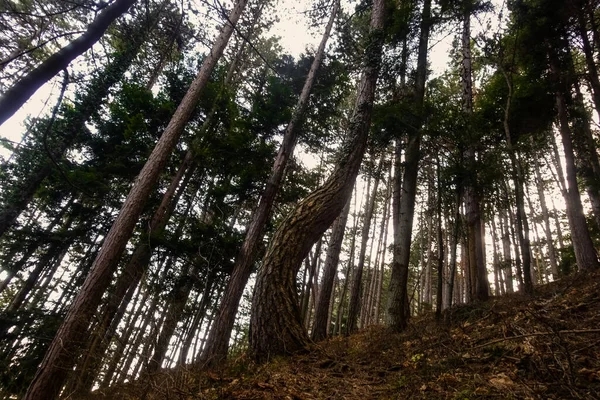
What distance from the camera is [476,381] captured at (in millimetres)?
2486

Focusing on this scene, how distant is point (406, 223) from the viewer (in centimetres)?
734

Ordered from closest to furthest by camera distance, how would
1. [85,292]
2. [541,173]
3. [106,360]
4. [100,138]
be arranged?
1. [106,360]
2. [85,292]
3. [100,138]
4. [541,173]

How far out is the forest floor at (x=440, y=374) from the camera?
7.51 feet

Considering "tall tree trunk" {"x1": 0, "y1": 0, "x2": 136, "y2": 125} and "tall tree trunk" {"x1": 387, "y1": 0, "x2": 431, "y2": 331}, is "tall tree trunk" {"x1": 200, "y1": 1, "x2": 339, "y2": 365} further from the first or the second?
"tall tree trunk" {"x1": 0, "y1": 0, "x2": 136, "y2": 125}

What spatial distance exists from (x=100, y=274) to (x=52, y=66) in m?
4.82

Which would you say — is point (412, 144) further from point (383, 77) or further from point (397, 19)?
point (397, 19)

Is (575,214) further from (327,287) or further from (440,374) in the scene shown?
(440,374)

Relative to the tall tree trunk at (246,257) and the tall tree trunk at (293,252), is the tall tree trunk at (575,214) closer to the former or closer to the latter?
the tall tree trunk at (293,252)

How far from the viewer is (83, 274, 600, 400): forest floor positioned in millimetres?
2289

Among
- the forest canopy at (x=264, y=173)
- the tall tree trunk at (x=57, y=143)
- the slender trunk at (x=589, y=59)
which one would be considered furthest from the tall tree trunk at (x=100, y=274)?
the slender trunk at (x=589, y=59)

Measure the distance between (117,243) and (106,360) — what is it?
3257 millimetres

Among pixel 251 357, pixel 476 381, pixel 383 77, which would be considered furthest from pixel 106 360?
pixel 383 77

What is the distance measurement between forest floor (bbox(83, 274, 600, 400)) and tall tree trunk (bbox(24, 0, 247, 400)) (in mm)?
1415

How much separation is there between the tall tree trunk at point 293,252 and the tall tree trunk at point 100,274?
84.3 inches
